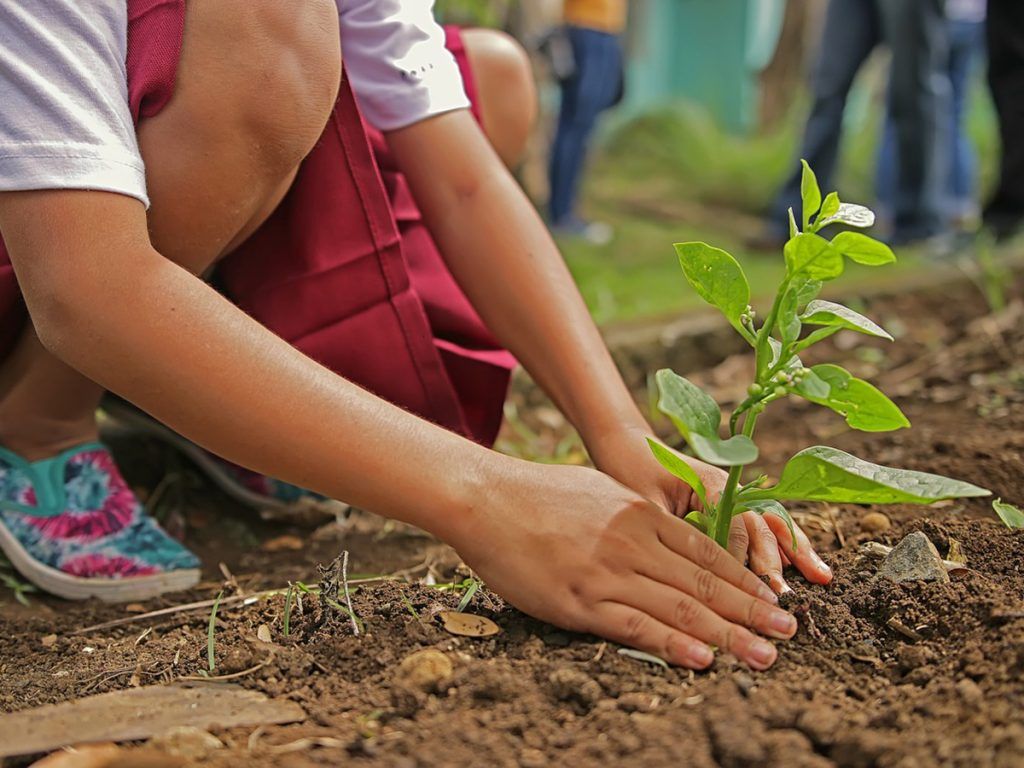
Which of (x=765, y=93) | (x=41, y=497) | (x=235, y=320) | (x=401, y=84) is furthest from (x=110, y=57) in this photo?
(x=765, y=93)

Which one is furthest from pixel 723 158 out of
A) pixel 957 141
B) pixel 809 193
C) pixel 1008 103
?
pixel 809 193

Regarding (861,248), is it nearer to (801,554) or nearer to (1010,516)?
(801,554)

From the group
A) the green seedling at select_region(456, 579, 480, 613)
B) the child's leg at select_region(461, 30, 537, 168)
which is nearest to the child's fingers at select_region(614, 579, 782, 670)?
the green seedling at select_region(456, 579, 480, 613)

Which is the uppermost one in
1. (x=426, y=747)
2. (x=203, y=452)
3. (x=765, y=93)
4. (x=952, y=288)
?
(x=426, y=747)

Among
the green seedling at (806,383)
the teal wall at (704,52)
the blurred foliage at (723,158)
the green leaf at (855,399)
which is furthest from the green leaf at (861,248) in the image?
the teal wall at (704,52)

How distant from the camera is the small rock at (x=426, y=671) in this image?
3.58 ft

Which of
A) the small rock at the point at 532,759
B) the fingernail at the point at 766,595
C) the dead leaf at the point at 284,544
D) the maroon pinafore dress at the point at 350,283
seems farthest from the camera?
the dead leaf at the point at 284,544

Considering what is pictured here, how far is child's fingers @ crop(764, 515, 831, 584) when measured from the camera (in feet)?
4.19

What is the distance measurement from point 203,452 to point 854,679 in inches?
50.3

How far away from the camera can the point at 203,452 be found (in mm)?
1979

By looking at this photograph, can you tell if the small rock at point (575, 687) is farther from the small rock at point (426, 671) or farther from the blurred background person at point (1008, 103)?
the blurred background person at point (1008, 103)

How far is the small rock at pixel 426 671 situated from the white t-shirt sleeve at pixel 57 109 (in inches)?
22.3

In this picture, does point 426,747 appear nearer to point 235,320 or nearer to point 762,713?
point 762,713

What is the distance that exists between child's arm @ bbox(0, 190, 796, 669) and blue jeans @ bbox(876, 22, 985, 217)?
13.3ft
